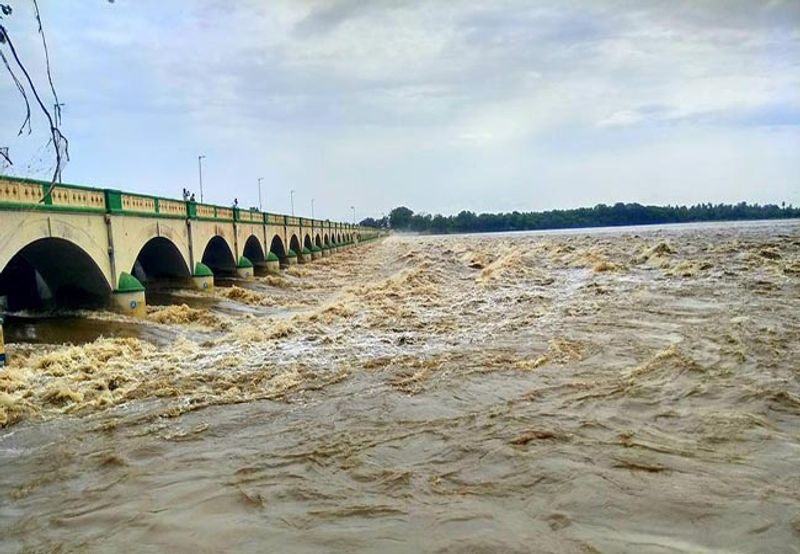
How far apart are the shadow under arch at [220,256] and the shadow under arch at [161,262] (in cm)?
609

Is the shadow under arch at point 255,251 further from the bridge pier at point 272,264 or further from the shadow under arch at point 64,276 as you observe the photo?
the shadow under arch at point 64,276

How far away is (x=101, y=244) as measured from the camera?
16859mm

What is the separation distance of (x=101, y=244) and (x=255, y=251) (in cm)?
2215

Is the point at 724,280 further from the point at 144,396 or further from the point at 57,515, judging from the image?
the point at 57,515

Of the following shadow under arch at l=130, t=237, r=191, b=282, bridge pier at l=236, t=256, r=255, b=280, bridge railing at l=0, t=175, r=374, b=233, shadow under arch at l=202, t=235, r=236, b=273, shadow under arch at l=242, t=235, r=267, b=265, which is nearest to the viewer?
bridge railing at l=0, t=175, r=374, b=233

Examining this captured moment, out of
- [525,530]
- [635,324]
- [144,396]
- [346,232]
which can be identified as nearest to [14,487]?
[144,396]

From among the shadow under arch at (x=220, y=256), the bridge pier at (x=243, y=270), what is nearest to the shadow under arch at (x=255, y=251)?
the shadow under arch at (x=220, y=256)

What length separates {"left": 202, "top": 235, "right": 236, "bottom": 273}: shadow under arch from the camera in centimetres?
3134

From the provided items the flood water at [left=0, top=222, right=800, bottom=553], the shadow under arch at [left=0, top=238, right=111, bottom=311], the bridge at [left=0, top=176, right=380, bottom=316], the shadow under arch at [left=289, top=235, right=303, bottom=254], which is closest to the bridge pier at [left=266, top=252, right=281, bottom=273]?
the bridge at [left=0, top=176, right=380, bottom=316]

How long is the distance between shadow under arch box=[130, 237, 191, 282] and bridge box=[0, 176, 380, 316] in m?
0.04

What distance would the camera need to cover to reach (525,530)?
418cm

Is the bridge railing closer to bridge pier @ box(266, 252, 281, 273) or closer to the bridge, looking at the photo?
the bridge

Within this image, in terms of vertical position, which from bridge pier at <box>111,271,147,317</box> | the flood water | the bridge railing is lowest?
the flood water

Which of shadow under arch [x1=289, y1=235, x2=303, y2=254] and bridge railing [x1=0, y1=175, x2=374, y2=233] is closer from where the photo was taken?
bridge railing [x1=0, y1=175, x2=374, y2=233]
